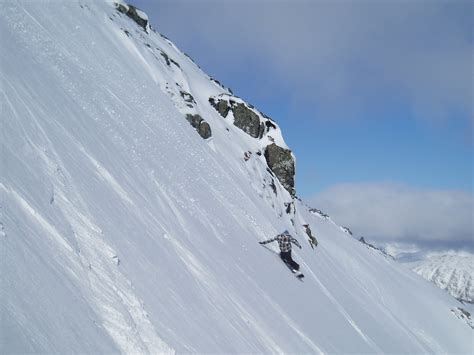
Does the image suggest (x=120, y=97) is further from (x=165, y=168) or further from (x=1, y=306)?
(x=1, y=306)

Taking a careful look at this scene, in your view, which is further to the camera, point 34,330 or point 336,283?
point 336,283

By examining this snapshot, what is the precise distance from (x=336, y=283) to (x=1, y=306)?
2804cm

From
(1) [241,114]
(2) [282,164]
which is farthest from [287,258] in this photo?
(1) [241,114]

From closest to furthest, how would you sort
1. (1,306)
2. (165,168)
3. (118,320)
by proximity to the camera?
1. (1,306)
2. (118,320)
3. (165,168)

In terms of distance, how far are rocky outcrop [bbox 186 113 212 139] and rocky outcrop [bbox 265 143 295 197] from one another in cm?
1064

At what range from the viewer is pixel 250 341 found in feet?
31.4

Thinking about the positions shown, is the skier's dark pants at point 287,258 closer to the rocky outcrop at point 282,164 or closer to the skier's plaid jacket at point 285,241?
the skier's plaid jacket at point 285,241

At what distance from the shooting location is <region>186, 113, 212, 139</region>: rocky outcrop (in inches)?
982

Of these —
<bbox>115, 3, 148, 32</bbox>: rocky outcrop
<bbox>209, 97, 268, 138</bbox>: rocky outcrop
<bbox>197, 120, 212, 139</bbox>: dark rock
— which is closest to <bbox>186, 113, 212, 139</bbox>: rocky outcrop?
<bbox>197, 120, 212, 139</bbox>: dark rock

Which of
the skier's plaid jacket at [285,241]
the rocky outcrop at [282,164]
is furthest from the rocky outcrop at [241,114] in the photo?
the skier's plaid jacket at [285,241]

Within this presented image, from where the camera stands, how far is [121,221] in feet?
29.3

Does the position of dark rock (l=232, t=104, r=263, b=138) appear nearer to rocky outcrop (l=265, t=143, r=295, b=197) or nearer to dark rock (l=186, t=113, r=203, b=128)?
rocky outcrop (l=265, t=143, r=295, b=197)

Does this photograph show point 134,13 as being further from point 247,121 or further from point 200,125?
point 200,125

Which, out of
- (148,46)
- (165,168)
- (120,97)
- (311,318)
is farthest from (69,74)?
(148,46)
